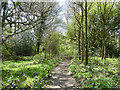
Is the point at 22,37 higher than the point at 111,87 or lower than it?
higher

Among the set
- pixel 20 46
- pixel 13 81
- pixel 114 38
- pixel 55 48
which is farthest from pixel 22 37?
pixel 114 38

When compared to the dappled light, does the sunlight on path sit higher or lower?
lower

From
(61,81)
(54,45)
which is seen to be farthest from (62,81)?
(54,45)

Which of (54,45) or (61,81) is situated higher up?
(54,45)

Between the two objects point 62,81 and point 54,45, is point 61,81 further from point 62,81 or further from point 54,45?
point 54,45

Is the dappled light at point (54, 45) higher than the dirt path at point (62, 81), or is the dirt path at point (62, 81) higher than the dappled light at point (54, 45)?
the dappled light at point (54, 45)

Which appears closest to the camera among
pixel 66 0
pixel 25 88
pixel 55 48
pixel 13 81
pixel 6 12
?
pixel 25 88

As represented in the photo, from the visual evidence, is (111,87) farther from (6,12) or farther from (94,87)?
(6,12)

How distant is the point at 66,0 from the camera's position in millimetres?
10484

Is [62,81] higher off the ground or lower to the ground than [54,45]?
lower

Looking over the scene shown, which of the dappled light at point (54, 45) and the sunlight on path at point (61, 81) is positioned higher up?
the dappled light at point (54, 45)

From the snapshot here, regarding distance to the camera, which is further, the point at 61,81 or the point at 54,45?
the point at 54,45

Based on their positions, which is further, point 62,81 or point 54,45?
point 54,45

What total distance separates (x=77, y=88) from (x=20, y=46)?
10.8 metres
